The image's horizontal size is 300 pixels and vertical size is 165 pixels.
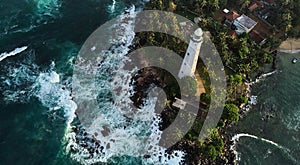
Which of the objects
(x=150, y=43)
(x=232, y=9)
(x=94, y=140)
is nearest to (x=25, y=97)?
(x=94, y=140)

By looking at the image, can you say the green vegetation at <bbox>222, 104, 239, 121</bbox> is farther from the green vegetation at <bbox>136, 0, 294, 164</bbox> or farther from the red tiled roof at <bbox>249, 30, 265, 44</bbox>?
the red tiled roof at <bbox>249, 30, 265, 44</bbox>

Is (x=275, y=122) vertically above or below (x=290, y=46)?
below

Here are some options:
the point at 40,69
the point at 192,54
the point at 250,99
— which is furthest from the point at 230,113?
the point at 40,69

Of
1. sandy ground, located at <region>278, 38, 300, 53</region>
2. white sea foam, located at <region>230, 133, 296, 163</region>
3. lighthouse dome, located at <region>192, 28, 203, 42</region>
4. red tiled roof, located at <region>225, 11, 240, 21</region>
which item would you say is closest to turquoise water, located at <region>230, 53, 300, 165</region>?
white sea foam, located at <region>230, 133, 296, 163</region>

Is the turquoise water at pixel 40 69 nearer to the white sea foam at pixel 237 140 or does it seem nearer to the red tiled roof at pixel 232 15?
the red tiled roof at pixel 232 15

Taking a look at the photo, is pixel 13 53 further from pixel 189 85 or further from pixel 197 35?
pixel 197 35

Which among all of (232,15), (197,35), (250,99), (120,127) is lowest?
(120,127)
